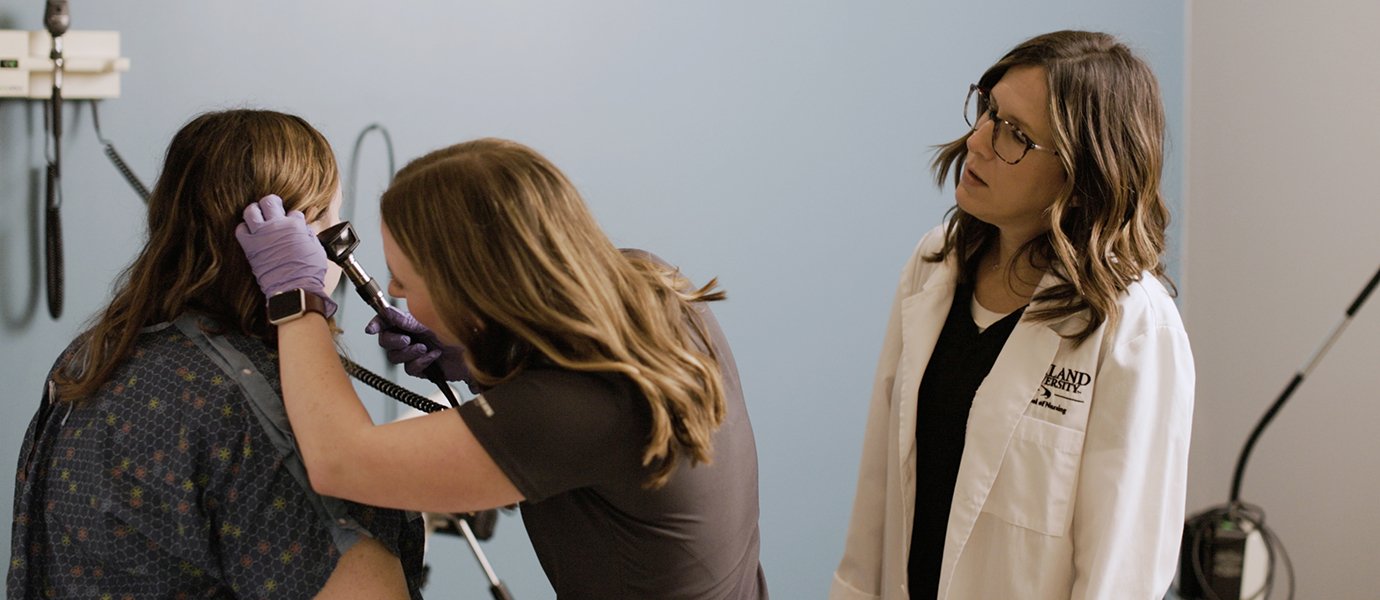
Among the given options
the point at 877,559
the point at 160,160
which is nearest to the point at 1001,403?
the point at 877,559

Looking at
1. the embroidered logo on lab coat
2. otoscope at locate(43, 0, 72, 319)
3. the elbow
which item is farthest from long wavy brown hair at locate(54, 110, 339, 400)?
the embroidered logo on lab coat

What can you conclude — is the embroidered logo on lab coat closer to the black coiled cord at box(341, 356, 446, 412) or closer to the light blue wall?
the black coiled cord at box(341, 356, 446, 412)

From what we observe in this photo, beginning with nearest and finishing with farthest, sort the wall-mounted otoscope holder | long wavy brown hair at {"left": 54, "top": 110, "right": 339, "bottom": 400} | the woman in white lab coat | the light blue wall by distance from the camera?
1. long wavy brown hair at {"left": 54, "top": 110, "right": 339, "bottom": 400}
2. the woman in white lab coat
3. the wall-mounted otoscope holder
4. the light blue wall

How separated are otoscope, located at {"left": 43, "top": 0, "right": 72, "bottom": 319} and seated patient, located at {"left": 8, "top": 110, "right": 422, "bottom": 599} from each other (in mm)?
586

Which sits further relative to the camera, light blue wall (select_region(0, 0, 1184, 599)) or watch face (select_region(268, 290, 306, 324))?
light blue wall (select_region(0, 0, 1184, 599))

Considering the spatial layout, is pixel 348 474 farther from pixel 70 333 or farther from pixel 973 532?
pixel 70 333

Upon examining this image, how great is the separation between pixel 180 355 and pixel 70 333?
79cm

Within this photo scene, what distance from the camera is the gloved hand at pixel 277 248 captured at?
1.18 meters

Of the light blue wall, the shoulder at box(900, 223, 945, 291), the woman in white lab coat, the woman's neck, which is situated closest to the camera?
the woman in white lab coat

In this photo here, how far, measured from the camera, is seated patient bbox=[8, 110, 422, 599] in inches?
45.4

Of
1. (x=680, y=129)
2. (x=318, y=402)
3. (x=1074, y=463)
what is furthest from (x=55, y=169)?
(x=1074, y=463)

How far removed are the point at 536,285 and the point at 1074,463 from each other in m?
0.66

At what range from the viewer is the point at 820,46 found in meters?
2.31

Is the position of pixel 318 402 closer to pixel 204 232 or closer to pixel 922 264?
pixel 204 232
